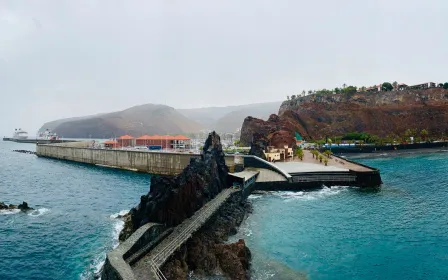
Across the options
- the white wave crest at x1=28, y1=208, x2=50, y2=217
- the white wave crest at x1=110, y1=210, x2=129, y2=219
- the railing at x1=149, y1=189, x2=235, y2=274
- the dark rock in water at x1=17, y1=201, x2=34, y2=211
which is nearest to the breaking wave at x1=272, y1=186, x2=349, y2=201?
the railing at x1=149, y1=189, x2=235, y2=274

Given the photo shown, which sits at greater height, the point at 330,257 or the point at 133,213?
the point at 133,213

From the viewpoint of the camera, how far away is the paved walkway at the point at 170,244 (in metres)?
26.1

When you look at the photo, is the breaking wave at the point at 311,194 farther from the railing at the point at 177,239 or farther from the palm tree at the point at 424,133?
the palm tree at the point at 424,133

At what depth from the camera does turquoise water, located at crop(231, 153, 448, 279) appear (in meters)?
31.8

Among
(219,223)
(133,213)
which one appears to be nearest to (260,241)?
(219,223)

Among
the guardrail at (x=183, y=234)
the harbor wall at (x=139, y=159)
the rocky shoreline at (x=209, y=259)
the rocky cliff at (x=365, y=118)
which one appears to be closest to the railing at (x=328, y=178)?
the harbor wall at (x=139, y=159)

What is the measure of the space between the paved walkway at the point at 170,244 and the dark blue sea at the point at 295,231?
5670 millimetres

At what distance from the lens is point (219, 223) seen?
41.9 meters

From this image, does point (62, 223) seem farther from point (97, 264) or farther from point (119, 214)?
point (97, 264)

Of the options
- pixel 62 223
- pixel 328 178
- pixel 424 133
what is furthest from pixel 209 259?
pixel 424 133

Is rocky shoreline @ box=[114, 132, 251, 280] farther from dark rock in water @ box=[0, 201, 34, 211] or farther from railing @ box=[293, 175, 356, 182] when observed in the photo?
dark rock in water @ box=[0, 201, 34, 211]

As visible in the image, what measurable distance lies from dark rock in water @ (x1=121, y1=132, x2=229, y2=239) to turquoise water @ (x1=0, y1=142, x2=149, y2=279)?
5.73m

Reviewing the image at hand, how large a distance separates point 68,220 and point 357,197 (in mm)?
47037

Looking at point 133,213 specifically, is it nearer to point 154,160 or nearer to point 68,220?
point 68,220
